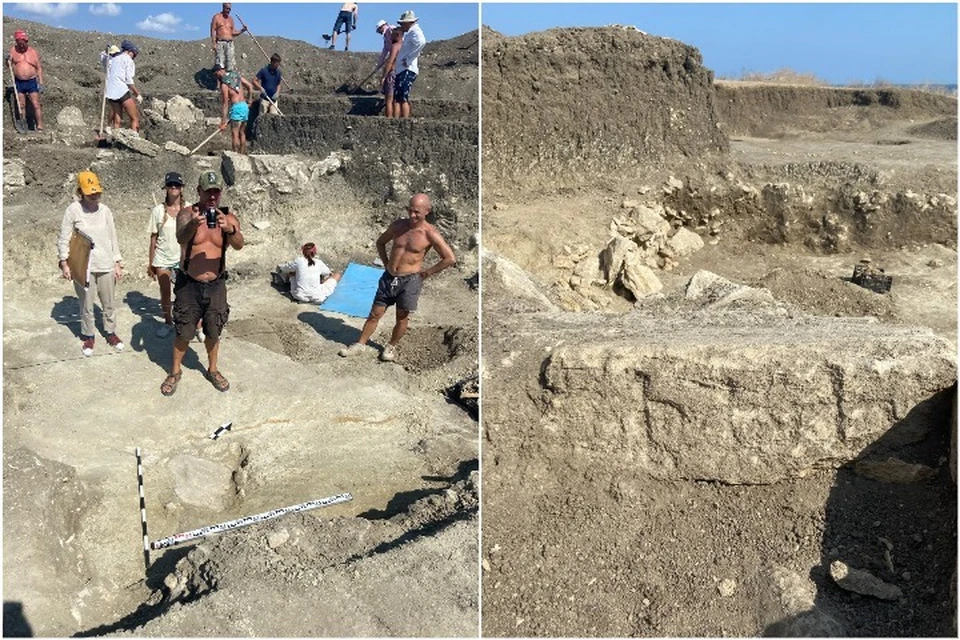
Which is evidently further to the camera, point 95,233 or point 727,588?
point 95,233

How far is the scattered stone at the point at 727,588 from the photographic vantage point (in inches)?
140

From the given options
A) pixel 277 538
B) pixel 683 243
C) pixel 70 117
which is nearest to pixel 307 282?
pixel 277 538

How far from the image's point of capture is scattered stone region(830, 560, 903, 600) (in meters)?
3.42

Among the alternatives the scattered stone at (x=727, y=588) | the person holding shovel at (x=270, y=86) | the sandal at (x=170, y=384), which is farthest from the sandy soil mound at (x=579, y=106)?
the scattered stone at (x=727, y=588)

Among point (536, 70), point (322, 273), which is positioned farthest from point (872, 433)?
point (536, 70)

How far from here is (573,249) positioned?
33.4 feet

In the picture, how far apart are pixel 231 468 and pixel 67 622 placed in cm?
140

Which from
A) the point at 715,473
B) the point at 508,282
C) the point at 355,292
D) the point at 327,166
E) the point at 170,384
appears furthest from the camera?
the point at 327,166

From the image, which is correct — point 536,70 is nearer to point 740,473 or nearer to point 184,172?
point 184,172

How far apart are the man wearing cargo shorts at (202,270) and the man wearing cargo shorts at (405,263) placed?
115cm

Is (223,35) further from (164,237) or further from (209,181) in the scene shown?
(209,181)

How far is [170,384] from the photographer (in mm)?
4949

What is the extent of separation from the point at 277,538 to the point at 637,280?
22.2 feet

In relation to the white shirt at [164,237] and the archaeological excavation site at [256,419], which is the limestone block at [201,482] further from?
the white shirt at [164,237]
